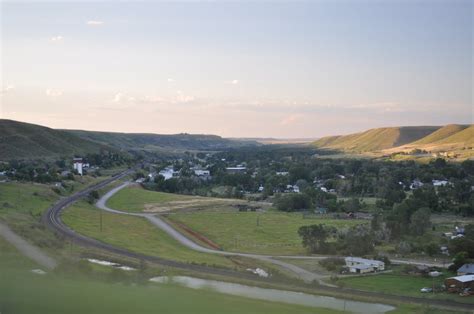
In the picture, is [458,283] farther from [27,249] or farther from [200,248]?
[27,249]

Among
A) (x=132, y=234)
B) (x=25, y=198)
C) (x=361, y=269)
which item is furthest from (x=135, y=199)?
(x=361, y=269)

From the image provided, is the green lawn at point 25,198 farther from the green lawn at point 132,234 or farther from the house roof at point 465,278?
the house roof at point 465,278

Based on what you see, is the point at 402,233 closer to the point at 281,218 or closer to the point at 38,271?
the point at 281,218

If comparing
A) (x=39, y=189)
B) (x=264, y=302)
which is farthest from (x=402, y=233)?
(x=39, y=189)

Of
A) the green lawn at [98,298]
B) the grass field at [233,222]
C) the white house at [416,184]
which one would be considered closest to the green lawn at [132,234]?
the grass field at [233,222]

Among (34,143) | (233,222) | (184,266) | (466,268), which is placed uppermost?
(34,143)

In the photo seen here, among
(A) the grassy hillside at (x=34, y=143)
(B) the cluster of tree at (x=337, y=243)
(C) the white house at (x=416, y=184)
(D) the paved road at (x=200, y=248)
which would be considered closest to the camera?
(D) the paved road at (x=200, y=248)
